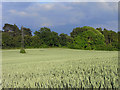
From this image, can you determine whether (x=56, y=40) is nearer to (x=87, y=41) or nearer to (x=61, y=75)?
(x=87, y=41)

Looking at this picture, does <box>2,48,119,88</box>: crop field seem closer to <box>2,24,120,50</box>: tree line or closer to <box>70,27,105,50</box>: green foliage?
<box>2,24,120,50</box>: tree line

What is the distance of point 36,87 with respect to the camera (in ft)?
6.97

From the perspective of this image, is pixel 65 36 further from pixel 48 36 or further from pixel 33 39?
pixel 33 39

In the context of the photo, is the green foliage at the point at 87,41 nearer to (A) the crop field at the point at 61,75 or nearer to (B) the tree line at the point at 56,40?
(B) the tree line at the point at 56,40

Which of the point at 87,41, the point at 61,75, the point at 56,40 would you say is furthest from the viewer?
the point at 87,41

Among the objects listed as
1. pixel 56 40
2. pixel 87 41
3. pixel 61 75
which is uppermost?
pixel 56 40

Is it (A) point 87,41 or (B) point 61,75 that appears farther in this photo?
(A) point 87,41

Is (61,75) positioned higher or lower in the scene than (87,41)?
lower

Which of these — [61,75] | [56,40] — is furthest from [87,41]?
[61,75]

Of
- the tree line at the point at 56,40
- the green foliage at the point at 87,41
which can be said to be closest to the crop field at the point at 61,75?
the tree line at the point at 56,40

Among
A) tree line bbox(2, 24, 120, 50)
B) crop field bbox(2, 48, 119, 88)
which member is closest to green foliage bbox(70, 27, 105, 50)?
tree line bbox(2, 24, 120, 50)

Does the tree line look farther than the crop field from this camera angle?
Yes

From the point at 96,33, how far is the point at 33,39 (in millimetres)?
7553

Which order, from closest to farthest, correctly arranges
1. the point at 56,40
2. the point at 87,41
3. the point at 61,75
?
the point at 61,75, the point at 56,40, the point at 87,41
